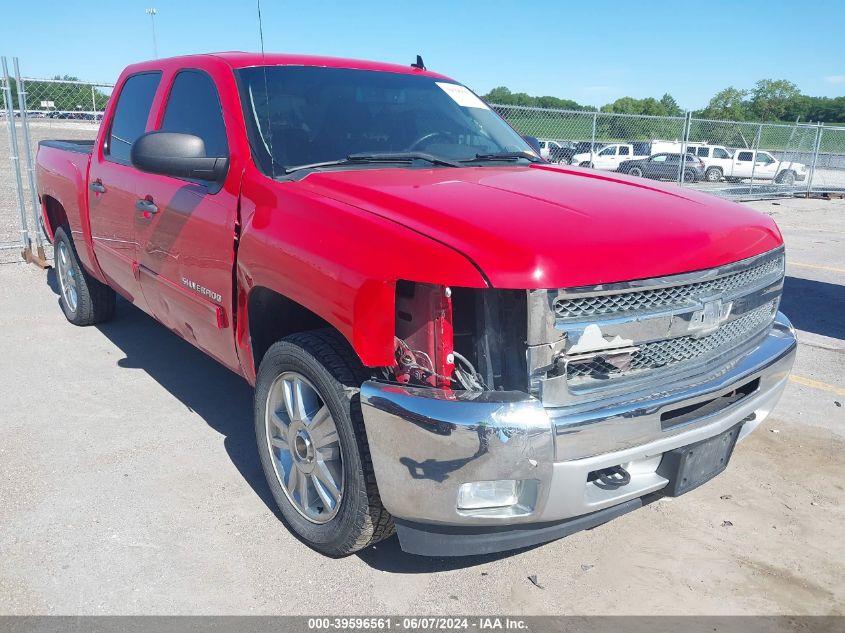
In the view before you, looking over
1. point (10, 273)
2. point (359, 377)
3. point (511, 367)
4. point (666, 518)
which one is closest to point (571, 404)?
Answer: point (511, 367)

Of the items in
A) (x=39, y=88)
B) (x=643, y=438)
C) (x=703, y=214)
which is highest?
(x=39, y=88)

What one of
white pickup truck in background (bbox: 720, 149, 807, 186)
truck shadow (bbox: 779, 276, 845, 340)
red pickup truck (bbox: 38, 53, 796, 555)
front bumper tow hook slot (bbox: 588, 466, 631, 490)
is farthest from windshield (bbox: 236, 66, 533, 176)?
white pickup truck in background (bbox: 720, 149, 807, 186)

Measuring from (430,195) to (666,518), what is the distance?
184 centimetres

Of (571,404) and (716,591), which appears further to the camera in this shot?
(716,591)

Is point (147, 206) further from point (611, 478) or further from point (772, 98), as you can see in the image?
point (772, 98)

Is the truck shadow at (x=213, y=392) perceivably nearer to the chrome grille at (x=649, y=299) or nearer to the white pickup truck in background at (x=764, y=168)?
the chrome grille at (x=649, y=299)

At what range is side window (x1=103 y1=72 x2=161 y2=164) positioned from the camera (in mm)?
4242

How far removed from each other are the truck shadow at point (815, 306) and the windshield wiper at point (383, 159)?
14.7ft

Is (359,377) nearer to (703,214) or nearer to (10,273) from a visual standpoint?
(703,214)

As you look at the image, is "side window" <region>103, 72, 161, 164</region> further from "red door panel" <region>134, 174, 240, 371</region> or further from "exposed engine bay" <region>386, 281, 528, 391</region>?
"exposed engine bay" <region>386, 281, 528, 391</region>

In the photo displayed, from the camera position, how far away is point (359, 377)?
254 centimetres

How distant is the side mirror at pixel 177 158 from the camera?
3.04 metres

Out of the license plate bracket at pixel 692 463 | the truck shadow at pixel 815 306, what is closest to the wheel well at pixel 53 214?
the license plate bracket at pixel 692 463

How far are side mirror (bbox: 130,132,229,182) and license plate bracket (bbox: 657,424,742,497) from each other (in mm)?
2200
